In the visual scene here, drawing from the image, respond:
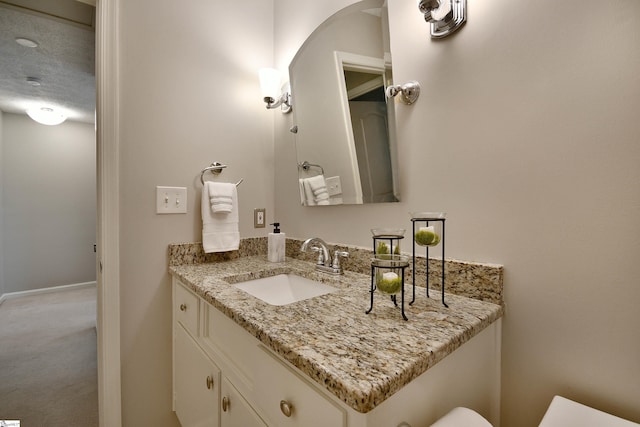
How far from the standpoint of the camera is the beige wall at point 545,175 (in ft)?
2.01

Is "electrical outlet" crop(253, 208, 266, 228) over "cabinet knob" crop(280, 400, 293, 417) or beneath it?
over

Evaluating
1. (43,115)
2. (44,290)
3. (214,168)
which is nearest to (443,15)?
(214,168)

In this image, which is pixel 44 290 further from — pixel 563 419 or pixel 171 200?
pixel 563 419

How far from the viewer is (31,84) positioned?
9.37 feet

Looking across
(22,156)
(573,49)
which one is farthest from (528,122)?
(22,156)

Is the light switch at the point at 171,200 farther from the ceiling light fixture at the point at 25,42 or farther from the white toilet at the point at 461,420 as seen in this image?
the ceiling light fixture at the point at 25,42

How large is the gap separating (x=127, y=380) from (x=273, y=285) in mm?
762

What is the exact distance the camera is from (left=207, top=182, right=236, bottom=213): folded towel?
4.41ft

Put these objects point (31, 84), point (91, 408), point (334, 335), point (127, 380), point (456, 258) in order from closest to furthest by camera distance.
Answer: point (334, 335) → point (456, 258) → point (127, 380) → point (91, 408) → point (31, 84)

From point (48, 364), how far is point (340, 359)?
2683 mm

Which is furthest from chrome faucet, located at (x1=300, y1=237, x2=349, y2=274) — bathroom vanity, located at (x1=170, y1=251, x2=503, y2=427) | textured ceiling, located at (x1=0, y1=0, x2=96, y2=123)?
textured ceiling, located at (x1=0, y1=0, x2=96, y2=123)

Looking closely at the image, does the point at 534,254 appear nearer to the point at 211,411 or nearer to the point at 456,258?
the point at 456,258

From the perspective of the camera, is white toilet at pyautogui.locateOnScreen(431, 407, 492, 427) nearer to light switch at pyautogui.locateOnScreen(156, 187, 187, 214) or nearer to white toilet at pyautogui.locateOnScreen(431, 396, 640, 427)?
white toilet at pyautogui.locateOnScreen(431, 396, 640, 427)

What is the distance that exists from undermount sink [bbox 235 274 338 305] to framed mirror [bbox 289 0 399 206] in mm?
374
